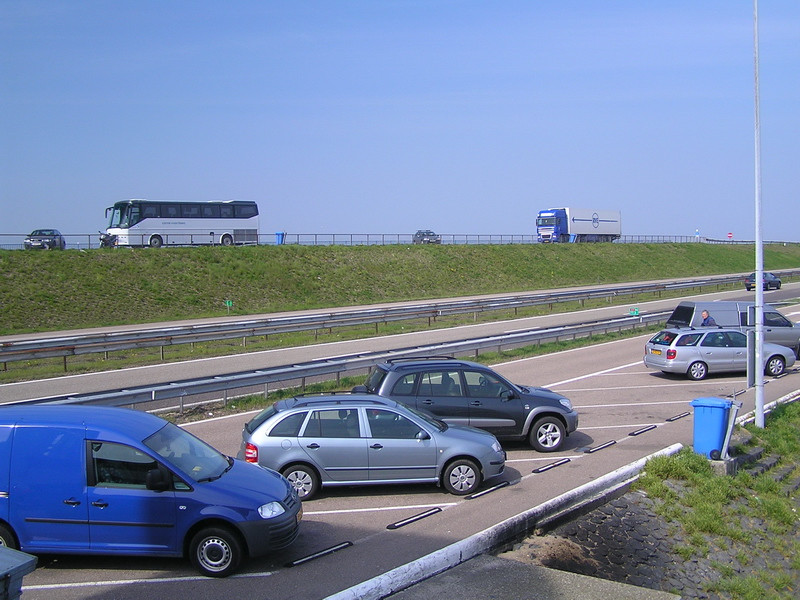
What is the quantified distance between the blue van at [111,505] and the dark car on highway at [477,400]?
4959 millimetres

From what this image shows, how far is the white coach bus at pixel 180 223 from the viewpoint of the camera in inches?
1825

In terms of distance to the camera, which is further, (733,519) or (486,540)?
(733,519)

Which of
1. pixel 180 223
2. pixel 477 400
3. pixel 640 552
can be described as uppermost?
pixel 180 223

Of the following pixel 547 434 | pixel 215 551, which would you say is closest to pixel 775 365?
pixel 547 434

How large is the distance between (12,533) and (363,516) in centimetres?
409

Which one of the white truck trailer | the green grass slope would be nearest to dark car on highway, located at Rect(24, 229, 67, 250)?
the green grass slope

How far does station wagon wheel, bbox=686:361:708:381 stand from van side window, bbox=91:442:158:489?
1603 centimetres

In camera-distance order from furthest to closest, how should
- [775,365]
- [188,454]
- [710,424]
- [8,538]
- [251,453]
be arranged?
[775,365], [710,424], [251,453], [188,454], [8,538]

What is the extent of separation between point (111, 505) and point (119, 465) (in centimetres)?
41

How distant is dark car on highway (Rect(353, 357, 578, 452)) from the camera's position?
1258 cm

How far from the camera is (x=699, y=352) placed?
20094 mm

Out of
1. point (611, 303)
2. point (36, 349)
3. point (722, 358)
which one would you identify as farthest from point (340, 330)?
point (611, 303)

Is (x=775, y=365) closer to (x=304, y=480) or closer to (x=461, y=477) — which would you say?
(x=461, y=477)

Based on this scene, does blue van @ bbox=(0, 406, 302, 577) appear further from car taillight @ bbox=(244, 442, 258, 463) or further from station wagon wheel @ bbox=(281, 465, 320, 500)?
station wagon wheel @ bbox=(281, 465, 320, 500)
